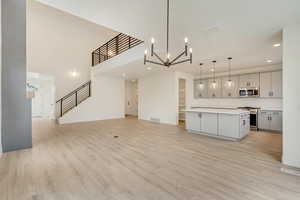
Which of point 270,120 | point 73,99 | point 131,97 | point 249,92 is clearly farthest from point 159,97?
point 73,99

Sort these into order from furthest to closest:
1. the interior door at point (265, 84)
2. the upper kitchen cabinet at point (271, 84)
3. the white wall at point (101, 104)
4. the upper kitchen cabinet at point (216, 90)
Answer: the white wall at point (101, 104) → the upper kitchen cabinet at point (216, 90) → the interior door at point (265, 84) → the upper kitchen cabinet at point (271, 84)

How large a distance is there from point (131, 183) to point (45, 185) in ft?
4.17

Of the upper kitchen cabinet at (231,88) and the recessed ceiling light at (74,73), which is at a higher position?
the recessed ceiling light at (74,73)

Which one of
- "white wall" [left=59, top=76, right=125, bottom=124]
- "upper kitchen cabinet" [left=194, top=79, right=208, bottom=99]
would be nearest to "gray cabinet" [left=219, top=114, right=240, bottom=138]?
"upper kitchen cabinet" [left=194, top=79, right=208, bottom=99]

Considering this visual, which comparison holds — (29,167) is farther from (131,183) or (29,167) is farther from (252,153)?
(252,153)

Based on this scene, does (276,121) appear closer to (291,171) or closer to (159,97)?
(291,171)

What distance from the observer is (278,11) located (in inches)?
94.5

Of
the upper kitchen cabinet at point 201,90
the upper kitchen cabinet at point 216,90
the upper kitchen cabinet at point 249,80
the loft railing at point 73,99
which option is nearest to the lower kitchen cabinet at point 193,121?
the upper kitchen cabinet at point 201,90

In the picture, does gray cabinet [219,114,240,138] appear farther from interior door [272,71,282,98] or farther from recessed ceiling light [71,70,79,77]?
recessed ceiling light [71,70,79,77]

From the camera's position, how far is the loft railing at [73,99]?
836 centimetres

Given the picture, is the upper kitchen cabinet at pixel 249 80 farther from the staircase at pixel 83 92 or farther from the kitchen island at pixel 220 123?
the staircase at pixel 83 92

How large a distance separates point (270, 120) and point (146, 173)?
6.08 m

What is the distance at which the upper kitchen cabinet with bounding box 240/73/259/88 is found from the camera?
6.31 m

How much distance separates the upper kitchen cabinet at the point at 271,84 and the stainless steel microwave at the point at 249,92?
0.18 meters
